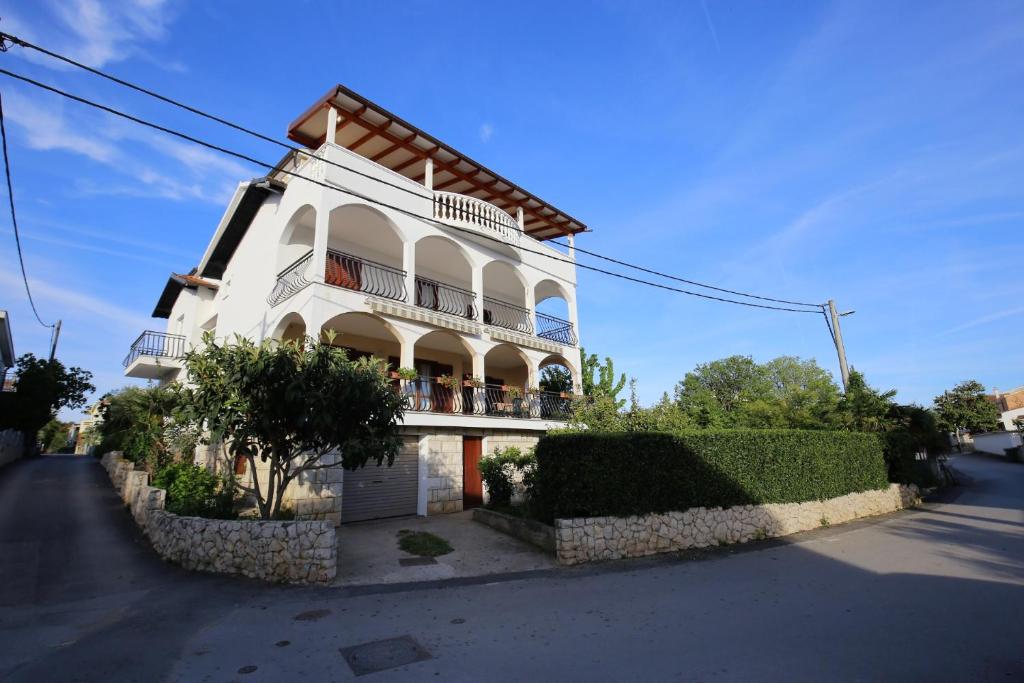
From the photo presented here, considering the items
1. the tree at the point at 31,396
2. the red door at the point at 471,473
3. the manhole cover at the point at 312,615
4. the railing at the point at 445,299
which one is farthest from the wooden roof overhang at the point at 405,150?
the tree at the point at 31,396

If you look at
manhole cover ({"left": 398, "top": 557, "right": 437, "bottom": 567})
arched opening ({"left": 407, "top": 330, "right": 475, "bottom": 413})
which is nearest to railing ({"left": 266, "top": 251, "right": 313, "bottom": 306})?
arched opening ({"left": 407, "top": 330, "right": 475, "bottom": 413})

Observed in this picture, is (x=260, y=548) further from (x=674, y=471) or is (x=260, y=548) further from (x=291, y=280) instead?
(x=291, y=280)

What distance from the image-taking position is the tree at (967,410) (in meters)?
45.6

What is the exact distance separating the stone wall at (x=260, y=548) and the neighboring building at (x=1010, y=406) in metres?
67.3

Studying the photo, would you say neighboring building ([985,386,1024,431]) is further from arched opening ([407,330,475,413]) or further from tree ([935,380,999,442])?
arched opening ([407,330,475,413])

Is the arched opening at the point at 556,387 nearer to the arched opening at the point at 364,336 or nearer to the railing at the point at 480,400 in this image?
the railing at the point at 480,400

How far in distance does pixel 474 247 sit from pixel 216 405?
9.96 m

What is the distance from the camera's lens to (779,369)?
1900 inches

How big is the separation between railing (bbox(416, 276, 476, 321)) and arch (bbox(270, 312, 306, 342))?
378cm

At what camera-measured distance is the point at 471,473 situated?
14.4 m

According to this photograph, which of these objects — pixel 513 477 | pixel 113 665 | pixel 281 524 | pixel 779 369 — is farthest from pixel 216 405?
pixel 779 369

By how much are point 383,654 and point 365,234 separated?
41.3ft

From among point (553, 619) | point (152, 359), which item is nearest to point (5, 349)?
point (152, 359)

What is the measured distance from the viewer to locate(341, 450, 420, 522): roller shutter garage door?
11.9 m
